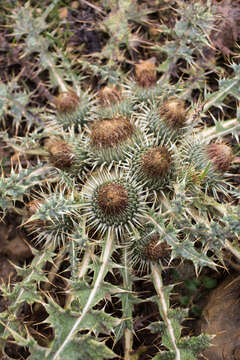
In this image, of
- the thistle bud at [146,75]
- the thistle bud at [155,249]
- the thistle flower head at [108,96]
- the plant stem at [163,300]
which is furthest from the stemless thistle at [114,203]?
the thistle bud at [146,75]

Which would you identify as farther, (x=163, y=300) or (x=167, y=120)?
(x=167, y=120)

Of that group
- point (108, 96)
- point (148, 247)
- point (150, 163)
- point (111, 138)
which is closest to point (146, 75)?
point (108, 96)

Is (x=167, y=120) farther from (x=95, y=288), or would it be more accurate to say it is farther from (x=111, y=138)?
(x=95, y=288)

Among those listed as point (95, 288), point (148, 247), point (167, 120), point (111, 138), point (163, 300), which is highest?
point (167, 120)

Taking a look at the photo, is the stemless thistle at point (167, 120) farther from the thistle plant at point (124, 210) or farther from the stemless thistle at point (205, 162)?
the stemless thistle at point (205, 162)

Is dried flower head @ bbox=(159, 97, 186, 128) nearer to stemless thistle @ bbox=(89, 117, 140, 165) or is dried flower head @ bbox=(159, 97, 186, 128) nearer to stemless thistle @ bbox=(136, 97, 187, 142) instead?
stemless thistle @ bbox=(136, 97, 187, 142)

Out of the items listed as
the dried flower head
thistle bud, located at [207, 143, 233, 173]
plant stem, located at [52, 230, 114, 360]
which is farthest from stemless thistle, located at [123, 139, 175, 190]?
plant stem, located at [52, 230, 114, 360]

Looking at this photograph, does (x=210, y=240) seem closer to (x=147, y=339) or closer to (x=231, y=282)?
(x=231, y=282)
